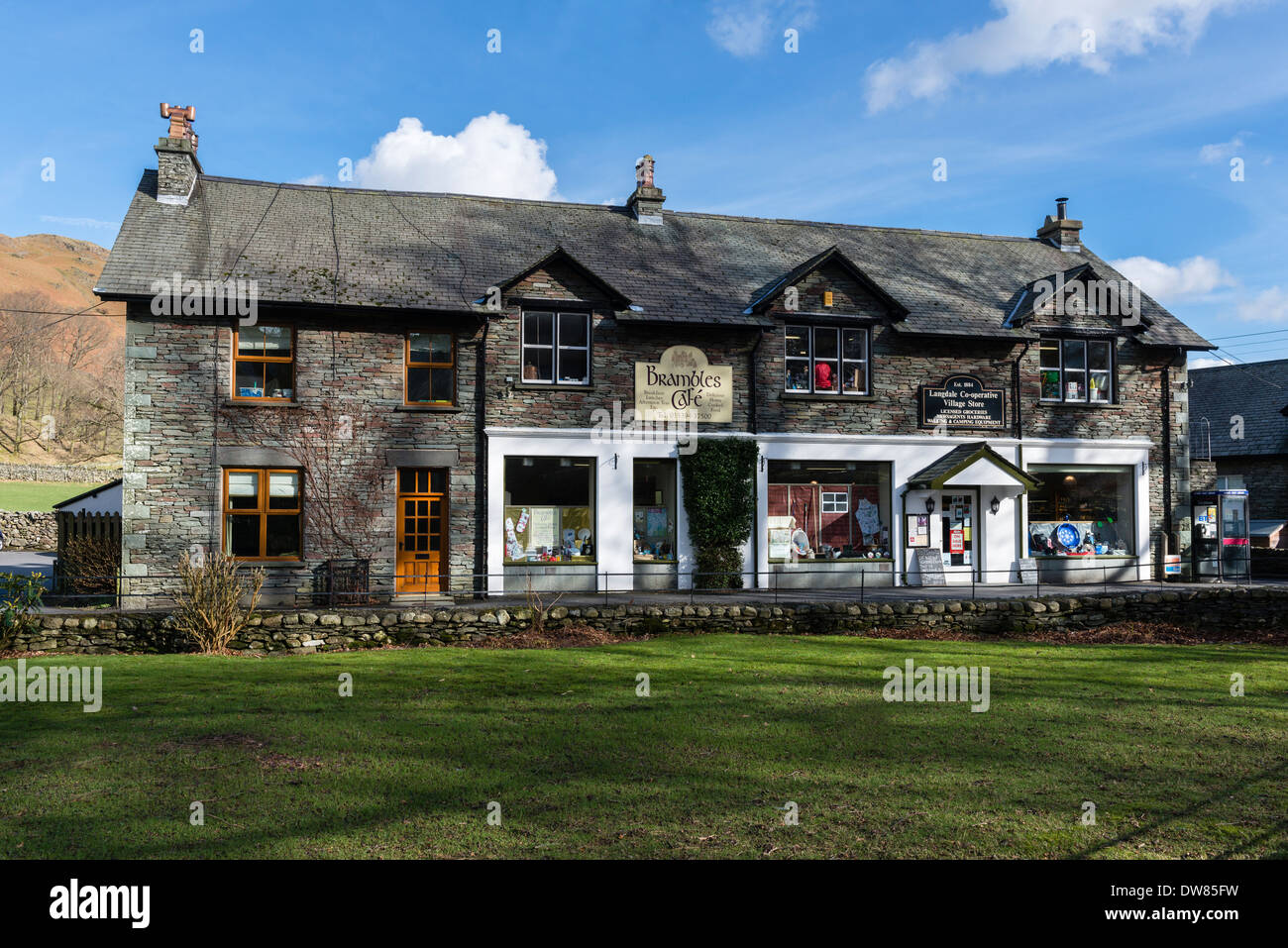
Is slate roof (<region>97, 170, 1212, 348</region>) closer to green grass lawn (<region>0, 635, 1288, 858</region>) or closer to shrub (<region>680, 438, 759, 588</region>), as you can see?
shrub (<region>680, 438, 759, 588</region>)

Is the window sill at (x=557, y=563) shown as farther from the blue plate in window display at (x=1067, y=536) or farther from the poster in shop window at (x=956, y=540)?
the blue plate in window display at (x=1067, y=536)

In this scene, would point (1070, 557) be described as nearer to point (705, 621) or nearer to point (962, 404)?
point (962, 404)

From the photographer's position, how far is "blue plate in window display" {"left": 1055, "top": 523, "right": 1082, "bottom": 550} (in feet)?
74.2

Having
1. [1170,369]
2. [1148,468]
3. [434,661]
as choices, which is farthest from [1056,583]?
[434,661]

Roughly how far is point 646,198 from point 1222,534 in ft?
58.8

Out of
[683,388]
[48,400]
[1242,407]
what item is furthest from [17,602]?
[48,400]

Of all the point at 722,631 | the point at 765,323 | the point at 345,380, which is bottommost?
the point at 722,631

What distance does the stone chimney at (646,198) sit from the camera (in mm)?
24156

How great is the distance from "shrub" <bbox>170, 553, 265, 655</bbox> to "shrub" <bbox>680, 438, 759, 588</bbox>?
954cm

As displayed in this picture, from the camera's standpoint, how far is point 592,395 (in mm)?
20047

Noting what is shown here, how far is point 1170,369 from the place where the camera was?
23.6 meters

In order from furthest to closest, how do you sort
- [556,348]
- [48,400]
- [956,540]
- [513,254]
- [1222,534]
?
[48,400] < [1222,534] < [956,540] < [513,254] < [556,348]
